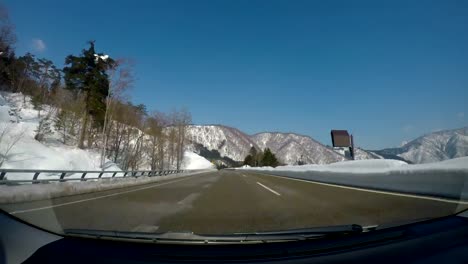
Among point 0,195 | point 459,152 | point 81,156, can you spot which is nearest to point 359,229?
point 0,195

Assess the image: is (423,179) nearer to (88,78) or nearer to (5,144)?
(5,144)

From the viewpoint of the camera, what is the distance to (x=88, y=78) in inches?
1661

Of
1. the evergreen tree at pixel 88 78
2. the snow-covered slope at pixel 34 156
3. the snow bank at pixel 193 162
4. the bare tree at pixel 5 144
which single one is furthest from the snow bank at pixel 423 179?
the snow bank at pixel 193 162

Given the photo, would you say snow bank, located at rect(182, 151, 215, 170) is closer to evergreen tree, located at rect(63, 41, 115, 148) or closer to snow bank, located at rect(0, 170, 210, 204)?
evergreen tree, located at rect(63, 41, 115, 148)

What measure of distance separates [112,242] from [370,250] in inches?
78.2

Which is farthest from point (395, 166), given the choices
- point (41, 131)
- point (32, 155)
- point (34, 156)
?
point (41, 131)

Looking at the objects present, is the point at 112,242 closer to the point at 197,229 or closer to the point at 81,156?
the point at 197,229

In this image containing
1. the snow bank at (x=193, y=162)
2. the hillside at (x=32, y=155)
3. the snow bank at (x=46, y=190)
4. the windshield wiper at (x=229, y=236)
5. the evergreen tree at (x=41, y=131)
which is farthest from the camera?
the snow bank at (x=193, y=162)

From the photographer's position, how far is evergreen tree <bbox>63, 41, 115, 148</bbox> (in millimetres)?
41438

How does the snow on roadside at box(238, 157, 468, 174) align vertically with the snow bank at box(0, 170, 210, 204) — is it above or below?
above

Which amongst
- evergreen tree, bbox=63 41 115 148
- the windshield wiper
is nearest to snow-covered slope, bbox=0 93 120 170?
evergreen tree, bbox=63 41 115 148

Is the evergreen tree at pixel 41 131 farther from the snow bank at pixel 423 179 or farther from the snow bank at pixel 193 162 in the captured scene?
the snow bank at pixel 193 162

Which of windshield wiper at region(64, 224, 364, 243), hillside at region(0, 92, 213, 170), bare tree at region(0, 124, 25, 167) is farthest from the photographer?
hillside at region(0, 92, 213, 170)

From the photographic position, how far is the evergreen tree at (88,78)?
4144 cm
